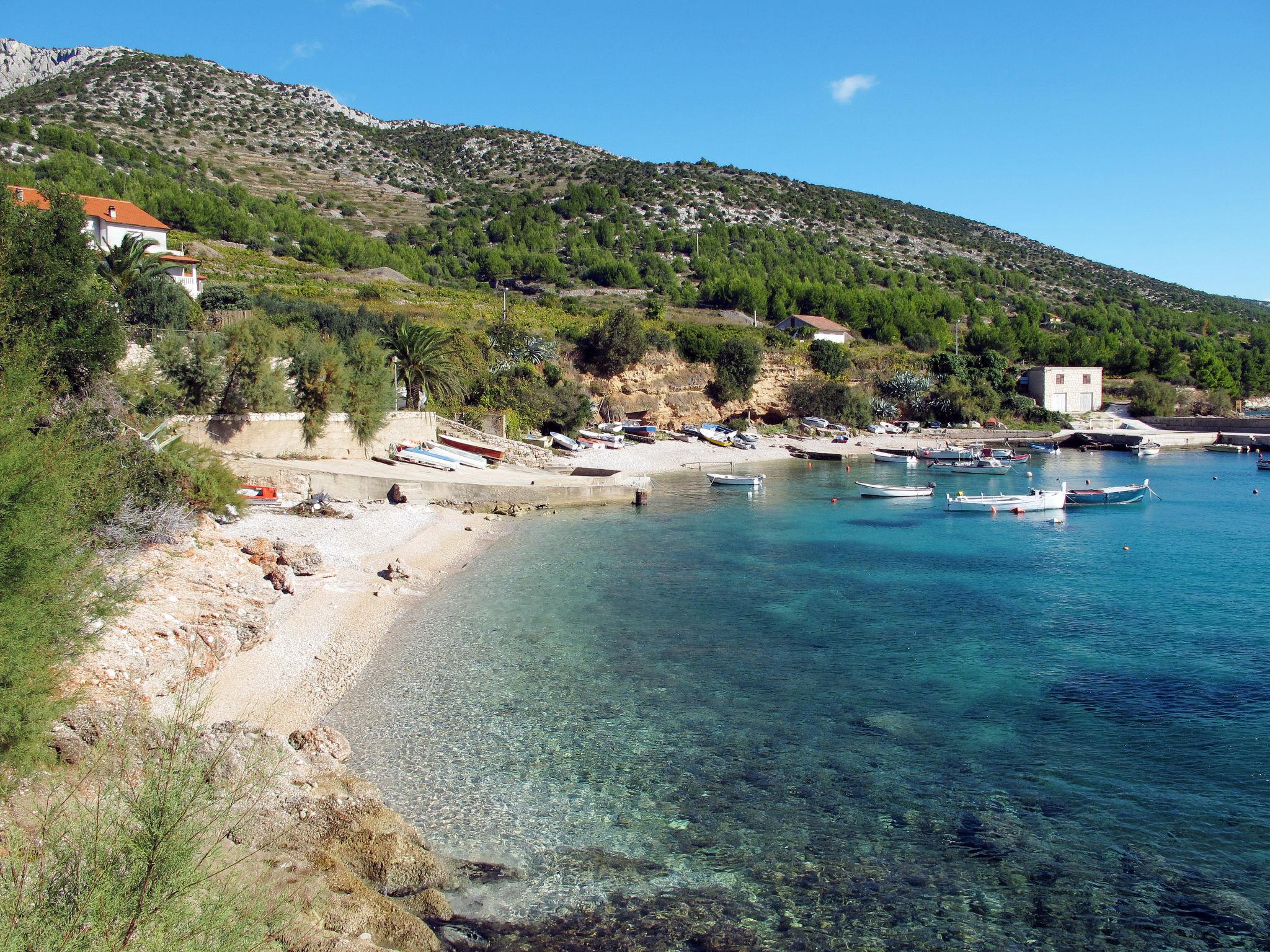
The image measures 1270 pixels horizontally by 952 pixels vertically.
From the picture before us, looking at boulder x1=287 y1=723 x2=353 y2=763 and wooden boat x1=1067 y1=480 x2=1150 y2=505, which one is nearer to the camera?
boulder x1=287 y1=723 x2=353 y2=763

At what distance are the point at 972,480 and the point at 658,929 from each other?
39770mm

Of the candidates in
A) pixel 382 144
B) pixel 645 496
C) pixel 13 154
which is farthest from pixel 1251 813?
pixel 382 144

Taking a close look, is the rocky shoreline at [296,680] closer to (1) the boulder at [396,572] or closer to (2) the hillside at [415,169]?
(1) the boulder at [396,572]

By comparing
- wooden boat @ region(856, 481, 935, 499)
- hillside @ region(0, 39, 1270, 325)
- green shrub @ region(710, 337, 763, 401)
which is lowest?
wooden boat @ region(856, 481, 935, 499)

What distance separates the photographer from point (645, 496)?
32.2 m

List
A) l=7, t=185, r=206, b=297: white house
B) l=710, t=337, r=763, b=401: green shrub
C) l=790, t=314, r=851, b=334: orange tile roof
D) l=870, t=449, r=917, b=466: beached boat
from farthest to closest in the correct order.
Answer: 1. l=790, t=314, r=851, b=334: orange tile roof
2. l=710, t=337, r=763, b=401: green shrub
3. l=870, t=449, r=917, b=466: beached boat
4. l=7, t=185, r=206, b=297: white house

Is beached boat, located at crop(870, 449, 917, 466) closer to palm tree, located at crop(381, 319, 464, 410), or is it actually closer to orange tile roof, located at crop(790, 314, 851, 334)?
orange tile roof, located at crop(790, 314, 851, 334)

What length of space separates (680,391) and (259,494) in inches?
1457

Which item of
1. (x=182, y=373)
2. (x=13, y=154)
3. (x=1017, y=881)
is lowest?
(x=1017, y=881)

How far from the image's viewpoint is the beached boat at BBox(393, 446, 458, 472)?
32.4 metres

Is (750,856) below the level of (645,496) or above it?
below

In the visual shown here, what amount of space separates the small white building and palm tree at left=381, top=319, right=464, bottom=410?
51721 mm

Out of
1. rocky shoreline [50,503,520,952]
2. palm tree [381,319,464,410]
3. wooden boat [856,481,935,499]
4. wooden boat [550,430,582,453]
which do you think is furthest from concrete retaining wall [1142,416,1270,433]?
rocky shoreline [50,503,520,952]

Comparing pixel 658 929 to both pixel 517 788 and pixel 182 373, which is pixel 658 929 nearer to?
pixel 517 788
